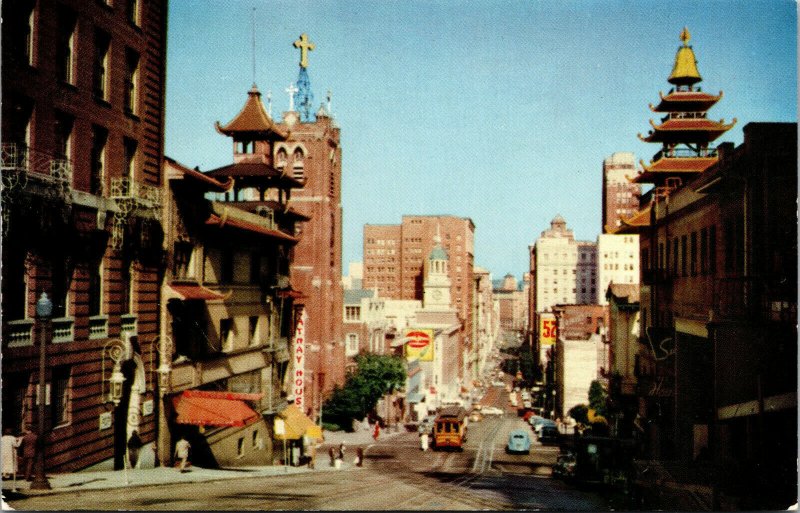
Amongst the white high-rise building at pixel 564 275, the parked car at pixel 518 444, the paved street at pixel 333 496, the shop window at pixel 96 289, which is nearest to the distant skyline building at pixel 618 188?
the white high-rise building at pixel 564 275

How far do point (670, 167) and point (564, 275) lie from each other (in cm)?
4023

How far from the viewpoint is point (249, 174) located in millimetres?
35500

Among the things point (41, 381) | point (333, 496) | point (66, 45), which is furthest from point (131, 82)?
point (333, 496)

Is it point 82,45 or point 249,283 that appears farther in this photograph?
point 249,283

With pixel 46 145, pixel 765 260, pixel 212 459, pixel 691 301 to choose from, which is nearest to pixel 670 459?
pixel 691 301

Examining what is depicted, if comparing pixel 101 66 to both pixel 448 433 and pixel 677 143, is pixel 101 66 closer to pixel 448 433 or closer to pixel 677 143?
pixel 677 143

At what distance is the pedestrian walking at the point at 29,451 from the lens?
1612 centimetres

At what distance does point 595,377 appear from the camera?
80625 millimetres

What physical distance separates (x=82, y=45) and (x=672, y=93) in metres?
16.7

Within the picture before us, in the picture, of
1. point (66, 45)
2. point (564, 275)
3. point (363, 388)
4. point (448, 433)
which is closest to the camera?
point (66, 45)

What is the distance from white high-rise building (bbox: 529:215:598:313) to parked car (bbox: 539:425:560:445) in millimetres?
9894

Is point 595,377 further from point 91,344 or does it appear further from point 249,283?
point 91,344

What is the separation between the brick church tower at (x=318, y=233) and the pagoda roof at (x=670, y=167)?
37.0 meters

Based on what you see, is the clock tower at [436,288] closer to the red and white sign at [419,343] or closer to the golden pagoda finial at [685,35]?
the red and white sign at [419,343]
